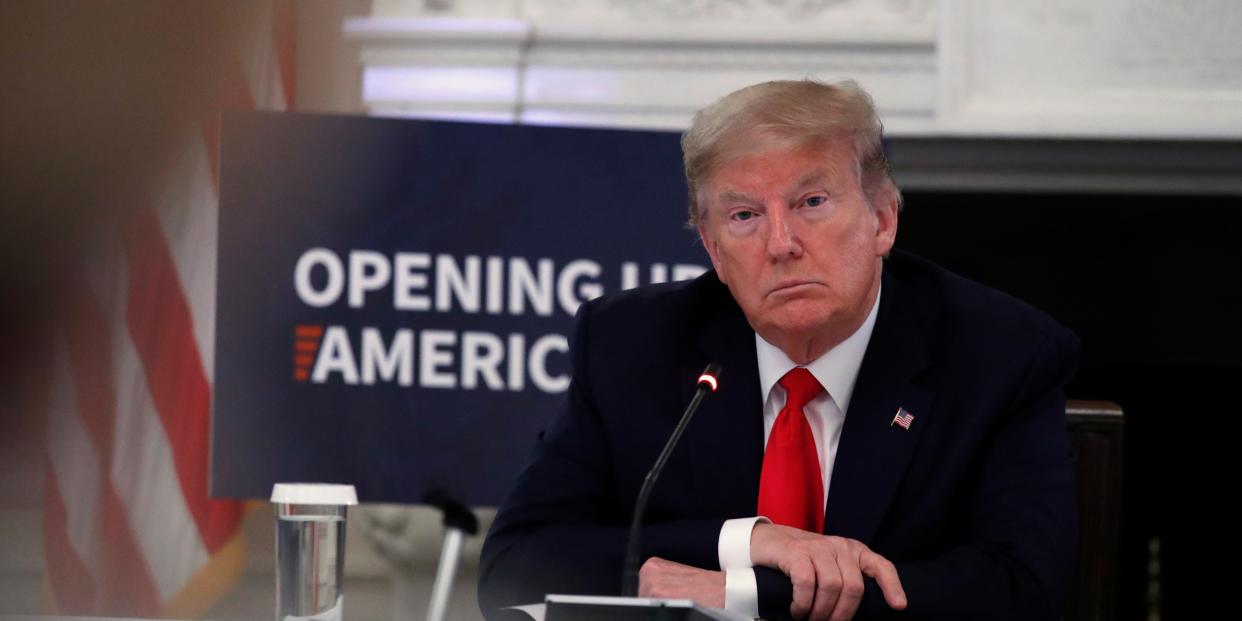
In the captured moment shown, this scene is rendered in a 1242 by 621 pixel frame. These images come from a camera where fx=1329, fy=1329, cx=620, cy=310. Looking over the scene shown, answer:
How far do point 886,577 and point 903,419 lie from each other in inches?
11.0

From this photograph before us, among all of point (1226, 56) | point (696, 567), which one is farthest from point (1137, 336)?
point (696, 567)

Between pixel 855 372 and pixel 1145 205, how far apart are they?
228cm

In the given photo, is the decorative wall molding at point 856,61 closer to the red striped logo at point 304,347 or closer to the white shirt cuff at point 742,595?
the red striped logo at point 304,347

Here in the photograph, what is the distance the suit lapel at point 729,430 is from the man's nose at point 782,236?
0.54 feet

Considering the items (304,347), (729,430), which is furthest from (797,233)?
(304,347)

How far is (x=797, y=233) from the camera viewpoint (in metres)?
1.58

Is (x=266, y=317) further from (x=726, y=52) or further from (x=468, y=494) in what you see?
(x=726, y=52)

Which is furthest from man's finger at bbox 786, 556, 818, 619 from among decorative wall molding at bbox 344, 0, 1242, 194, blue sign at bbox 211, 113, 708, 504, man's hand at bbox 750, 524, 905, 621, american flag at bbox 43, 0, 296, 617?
decorative wall molding at bbox 344, 0, 1242, 194

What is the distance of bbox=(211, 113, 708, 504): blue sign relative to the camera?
2.84 meters

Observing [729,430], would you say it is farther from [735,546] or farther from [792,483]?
[735,546]

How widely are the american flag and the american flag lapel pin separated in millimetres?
1671

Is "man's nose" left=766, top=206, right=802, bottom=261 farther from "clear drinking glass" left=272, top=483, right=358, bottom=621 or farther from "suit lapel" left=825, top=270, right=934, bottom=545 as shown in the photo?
"clear drinking glass" left=272, top=483, right=358, bottom=621

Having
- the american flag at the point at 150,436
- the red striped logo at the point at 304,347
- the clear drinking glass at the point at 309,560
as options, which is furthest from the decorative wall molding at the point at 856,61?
the clear drinking glass at the point at 309,560

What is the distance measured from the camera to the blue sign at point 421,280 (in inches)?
112
